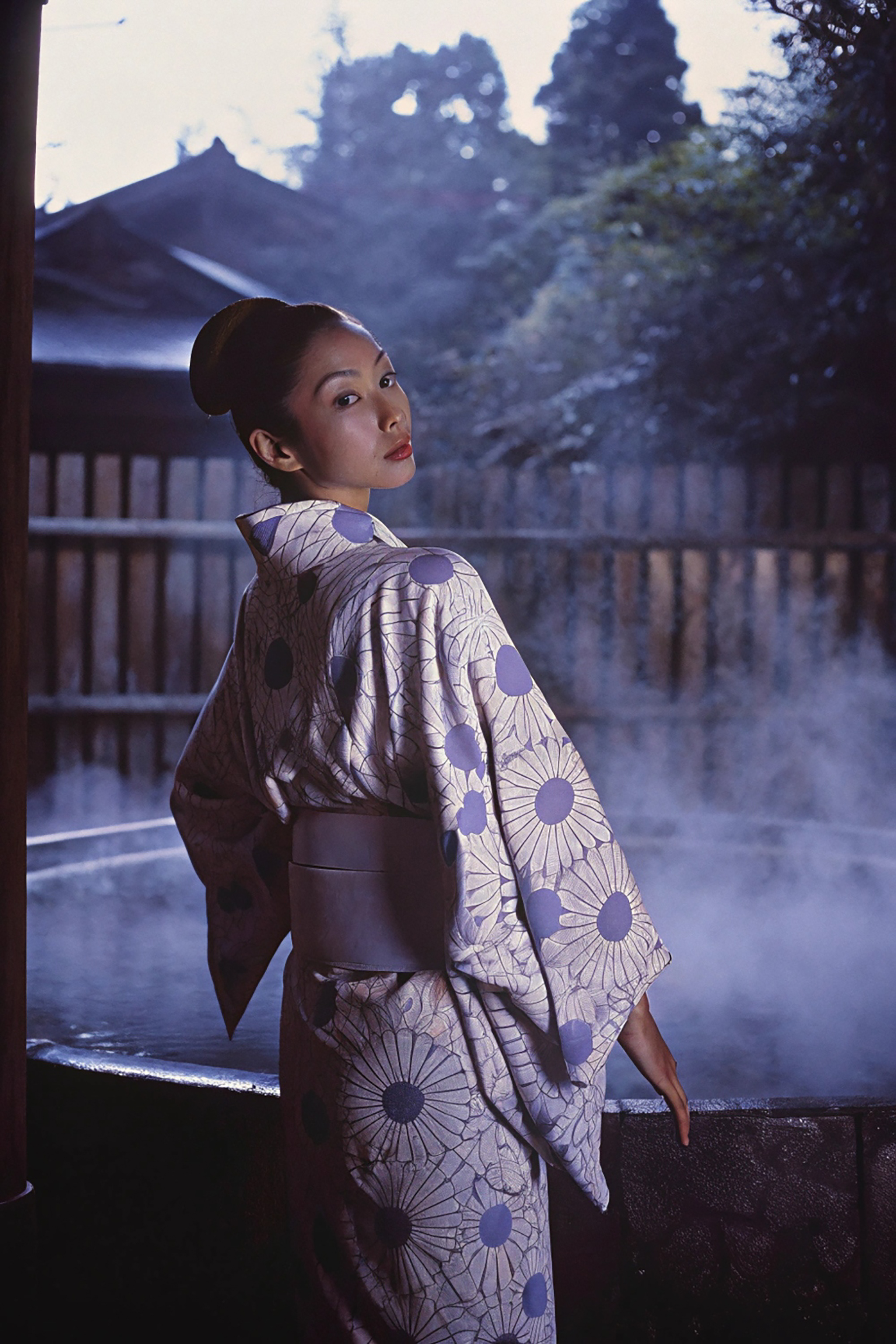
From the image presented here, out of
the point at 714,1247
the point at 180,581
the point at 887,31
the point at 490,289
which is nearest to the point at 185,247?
the point at 490,289

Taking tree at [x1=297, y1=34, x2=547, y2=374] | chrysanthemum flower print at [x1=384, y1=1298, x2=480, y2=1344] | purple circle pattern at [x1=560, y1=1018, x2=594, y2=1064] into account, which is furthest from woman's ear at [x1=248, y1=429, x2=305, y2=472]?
tree at [x1=297, y1=34, x2=547, y2=374]

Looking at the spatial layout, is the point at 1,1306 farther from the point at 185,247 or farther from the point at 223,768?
the point at 185,247

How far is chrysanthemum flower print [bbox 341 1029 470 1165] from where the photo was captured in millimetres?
1168

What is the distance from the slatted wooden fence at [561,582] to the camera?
6.08 meters

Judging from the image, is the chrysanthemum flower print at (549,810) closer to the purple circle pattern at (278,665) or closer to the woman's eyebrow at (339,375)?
the purple circle pattern at (278,665)

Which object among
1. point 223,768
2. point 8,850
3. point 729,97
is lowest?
point 8,850

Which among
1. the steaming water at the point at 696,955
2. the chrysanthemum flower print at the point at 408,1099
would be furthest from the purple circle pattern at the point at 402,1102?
the steaming water at the point at 696,955

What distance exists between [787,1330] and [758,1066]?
98 centimetres

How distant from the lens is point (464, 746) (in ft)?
3.75

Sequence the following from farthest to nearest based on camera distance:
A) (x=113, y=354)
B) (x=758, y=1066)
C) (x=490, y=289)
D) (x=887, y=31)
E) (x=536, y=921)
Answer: (x=490, y=289), (x=113, y=354), (x=887, y=31), (x=758, y=1066), (x=536, y=921)

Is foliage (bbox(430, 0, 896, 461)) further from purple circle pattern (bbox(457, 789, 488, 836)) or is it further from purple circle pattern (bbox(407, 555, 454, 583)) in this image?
purple circle pattern (bbox(457, 789, 488, 836))

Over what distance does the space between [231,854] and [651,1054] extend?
0.68 m

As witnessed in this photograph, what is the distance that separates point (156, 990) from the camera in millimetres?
2996

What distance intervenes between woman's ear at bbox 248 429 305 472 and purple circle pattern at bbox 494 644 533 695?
40cm
